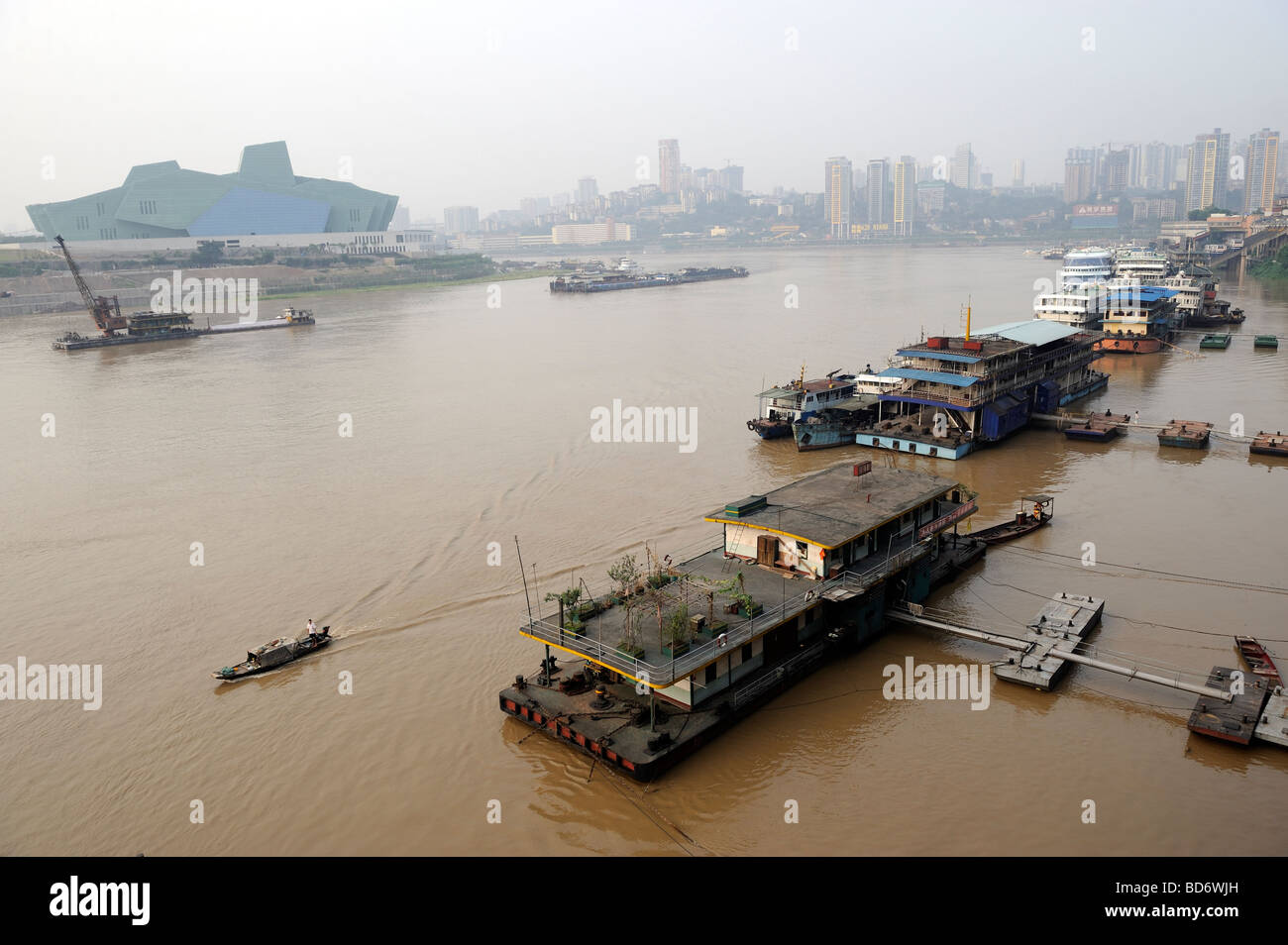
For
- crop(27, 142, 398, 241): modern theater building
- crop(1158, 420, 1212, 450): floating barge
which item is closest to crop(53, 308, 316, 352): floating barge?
crop(1158, 420, 1212, 450): floating barge

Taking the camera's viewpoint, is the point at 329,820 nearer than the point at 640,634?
Yes

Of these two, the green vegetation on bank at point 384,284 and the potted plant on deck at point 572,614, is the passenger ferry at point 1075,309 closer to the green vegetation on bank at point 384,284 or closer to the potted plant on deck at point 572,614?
the potted plant on deck at point 572,614

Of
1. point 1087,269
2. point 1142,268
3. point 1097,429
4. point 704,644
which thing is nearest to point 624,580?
point 704,644

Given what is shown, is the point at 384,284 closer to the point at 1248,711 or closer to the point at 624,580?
the point at 624,580

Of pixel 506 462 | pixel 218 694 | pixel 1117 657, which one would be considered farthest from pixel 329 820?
pixel 506 462

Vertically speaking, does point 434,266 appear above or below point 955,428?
above

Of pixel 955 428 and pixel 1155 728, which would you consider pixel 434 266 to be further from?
pixel 1155 728
